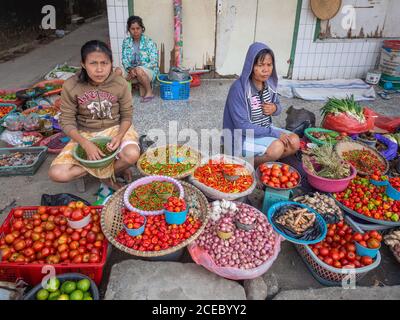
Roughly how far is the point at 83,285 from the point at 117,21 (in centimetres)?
468

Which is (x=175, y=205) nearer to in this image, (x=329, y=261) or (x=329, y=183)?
(x=329, y=261)

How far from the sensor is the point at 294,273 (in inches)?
99.3

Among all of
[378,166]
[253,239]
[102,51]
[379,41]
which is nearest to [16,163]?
[102,51]

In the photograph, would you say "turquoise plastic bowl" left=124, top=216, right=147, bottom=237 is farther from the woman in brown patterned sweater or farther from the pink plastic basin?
the pink plastic basin

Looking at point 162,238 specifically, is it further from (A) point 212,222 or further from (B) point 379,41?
(B) point 379,41

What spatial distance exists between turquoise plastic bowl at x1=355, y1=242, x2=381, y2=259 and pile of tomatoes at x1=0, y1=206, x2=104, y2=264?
6.23 feet

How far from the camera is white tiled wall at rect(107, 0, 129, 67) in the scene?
5.30m

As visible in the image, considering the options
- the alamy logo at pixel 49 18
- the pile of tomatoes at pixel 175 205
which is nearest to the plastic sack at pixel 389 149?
the pile of tomatoes at pixel 175 205

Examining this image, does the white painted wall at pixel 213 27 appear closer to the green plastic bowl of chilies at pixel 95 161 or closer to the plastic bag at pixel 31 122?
the plastic bag at pixel 31 122

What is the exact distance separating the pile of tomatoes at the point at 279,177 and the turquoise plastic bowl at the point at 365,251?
0.71m

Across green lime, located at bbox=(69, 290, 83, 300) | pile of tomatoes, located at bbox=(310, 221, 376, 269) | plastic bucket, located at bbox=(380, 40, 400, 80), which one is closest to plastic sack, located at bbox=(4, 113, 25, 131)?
green lime, located at bbox=(69, 290, 83, 300)

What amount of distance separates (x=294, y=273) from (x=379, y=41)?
536 cm

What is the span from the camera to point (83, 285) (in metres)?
2.00

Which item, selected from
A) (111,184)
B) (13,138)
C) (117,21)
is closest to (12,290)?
(111,184)
